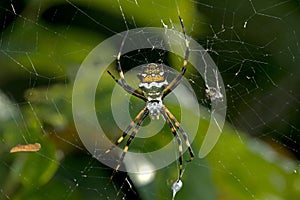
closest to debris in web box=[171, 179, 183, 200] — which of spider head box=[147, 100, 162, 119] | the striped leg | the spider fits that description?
the spider

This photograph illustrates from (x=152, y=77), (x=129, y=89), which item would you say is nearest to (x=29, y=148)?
(x=129, y=89)

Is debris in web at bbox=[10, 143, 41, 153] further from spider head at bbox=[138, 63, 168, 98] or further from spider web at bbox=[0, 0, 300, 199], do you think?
spider head at bbox=[138, 63, 168, 98]

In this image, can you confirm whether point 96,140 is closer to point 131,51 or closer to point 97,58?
point 97,58

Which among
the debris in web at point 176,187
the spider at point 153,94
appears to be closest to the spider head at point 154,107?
the spider at point 153,94

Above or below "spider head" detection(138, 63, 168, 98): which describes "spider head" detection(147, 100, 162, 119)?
below

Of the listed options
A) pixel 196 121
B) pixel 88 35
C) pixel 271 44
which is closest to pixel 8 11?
pixel 88 35

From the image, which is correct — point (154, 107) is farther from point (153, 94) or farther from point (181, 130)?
point (181, 130)
